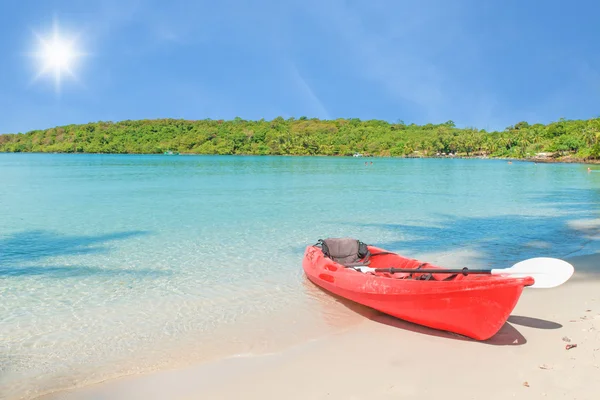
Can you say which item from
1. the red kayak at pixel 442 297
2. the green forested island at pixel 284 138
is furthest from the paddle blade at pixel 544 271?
the green forested island at pixel 284 138

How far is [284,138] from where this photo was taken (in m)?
157

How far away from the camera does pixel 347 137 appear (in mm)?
166000

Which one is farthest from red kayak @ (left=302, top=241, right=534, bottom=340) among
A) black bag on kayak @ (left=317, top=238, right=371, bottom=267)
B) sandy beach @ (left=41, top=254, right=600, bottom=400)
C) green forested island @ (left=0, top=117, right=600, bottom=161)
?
green forested island @ (left=0, top=117, right=600, bottom=161)

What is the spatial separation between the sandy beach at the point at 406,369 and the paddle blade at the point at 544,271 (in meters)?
0.82

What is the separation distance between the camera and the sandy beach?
4.80 m

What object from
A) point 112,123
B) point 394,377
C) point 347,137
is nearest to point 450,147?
point 347,137

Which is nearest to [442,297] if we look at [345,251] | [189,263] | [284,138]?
[345,251]

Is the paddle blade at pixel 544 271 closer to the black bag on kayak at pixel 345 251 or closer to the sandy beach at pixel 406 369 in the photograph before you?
the sandy beach at pixel 406 369

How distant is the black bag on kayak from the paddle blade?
3291 millimetres

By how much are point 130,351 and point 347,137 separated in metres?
163

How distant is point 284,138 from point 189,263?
14772 centimetres

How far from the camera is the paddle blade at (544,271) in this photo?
5641mm

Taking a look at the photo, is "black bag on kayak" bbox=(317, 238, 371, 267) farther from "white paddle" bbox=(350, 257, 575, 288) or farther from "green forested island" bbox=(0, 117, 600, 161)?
"green forested island" bbox=(0, 117, 600, 161)

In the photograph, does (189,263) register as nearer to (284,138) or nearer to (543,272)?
(543,272)
